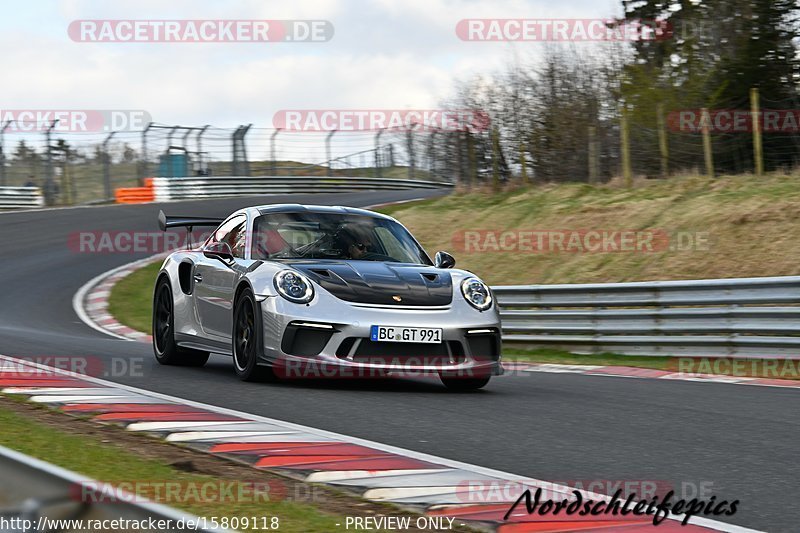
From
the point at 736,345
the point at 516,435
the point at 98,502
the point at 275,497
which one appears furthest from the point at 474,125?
the point at 98,502

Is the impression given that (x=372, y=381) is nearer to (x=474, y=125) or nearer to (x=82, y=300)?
(x=82, y=300)

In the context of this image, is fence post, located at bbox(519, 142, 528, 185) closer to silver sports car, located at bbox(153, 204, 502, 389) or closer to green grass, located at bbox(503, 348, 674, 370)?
green grass, located at bbox(503, 348, 674, 370)

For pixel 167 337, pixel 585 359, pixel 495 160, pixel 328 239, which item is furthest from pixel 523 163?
pixel 328 239

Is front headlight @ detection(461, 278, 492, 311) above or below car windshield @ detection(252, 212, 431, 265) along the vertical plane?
below

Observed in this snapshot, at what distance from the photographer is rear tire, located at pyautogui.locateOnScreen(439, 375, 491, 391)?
7965mm

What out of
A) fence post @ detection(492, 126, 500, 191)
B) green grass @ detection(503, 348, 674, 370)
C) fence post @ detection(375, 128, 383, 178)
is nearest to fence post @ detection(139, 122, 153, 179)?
fence post @ detection(375, 128, 383, 178)

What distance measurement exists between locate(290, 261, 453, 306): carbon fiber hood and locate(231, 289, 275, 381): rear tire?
42 cm

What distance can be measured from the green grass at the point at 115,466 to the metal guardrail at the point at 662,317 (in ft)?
22.2

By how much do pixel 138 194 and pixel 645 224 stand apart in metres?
21.0

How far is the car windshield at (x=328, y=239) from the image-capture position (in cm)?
827

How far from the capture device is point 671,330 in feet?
37.3

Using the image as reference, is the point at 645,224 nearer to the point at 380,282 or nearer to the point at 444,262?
the point at 444,262

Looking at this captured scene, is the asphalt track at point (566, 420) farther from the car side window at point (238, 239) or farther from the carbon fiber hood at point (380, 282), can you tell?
the car side window at point (238, 239)

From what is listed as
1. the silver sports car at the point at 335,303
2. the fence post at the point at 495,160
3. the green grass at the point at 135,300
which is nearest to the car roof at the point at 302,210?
the silver sports car at the point at 335,303
